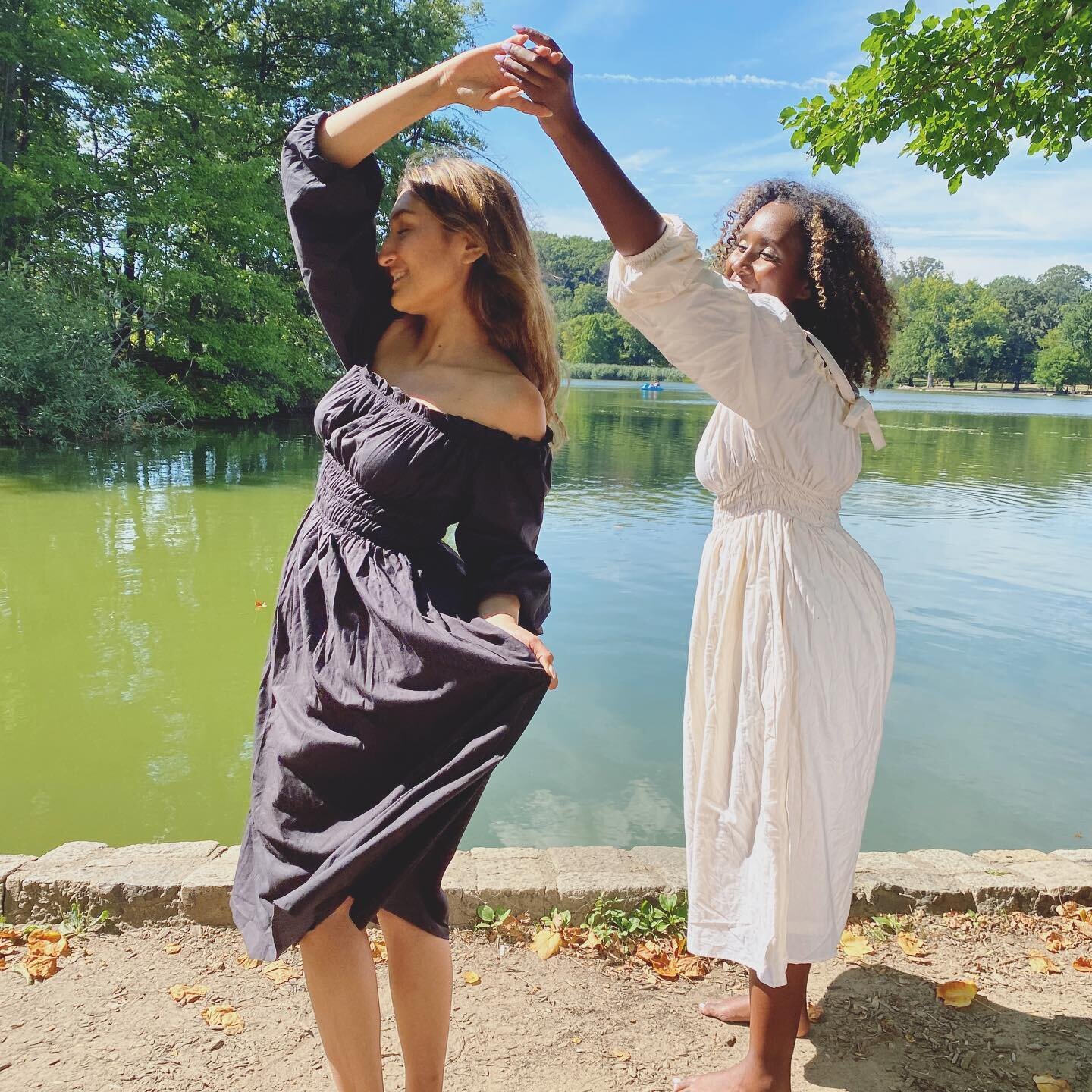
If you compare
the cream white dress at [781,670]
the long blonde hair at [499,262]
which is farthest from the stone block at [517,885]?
the long blonde hair at [499,262]

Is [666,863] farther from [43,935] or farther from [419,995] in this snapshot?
[43,935]

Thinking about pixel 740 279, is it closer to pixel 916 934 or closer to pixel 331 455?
pixel 331 455

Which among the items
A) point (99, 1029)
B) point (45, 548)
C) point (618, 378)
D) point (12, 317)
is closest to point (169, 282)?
point (12, 317)

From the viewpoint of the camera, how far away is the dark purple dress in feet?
5.15

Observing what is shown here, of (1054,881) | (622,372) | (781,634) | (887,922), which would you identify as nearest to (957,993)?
(887,922)

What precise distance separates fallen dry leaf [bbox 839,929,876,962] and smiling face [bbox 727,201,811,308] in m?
1.79

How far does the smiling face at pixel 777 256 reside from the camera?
2.05m

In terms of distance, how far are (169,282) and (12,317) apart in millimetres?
4804

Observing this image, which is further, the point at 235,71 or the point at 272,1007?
the point at 235,71

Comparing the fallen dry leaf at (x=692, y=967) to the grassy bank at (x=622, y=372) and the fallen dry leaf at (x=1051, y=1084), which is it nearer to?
the fallen dry leaf at (x=1051, y=1084)

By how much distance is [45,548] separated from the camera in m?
8.31

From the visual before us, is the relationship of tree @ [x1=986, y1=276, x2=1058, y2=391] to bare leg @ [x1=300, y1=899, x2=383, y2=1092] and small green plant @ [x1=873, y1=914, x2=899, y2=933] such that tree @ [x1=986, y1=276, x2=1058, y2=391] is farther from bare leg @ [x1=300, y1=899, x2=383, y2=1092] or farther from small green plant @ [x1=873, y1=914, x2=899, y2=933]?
bare leg @ [x1=300, y1=899, x2=383, y2=1092]

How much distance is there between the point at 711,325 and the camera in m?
1.70

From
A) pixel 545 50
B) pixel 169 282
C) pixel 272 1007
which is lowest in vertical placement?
pixel 272 1007
